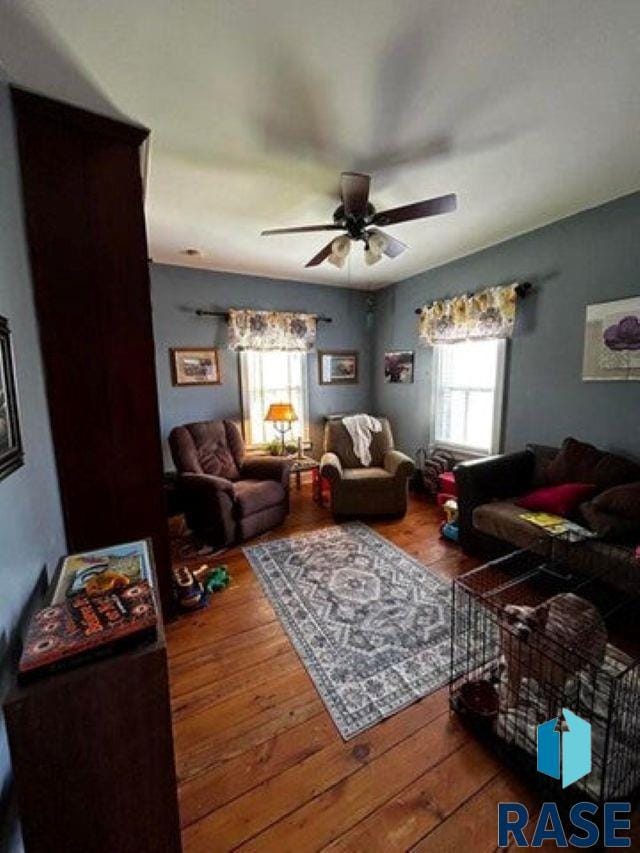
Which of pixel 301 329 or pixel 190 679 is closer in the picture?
pixel 190 679

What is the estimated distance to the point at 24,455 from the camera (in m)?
1.21

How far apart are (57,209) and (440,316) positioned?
3181 mm

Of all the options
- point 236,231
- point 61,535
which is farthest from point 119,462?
point 236,231

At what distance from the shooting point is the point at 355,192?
1.91 meters

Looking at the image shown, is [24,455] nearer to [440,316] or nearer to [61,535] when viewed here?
[61,535]

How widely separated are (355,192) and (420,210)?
1.16 feet

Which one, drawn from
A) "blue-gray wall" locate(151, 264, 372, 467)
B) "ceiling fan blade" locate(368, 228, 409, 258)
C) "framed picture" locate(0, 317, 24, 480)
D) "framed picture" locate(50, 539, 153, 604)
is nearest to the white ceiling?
"ceiling fan blade" locate(368, 228, 409, 258)

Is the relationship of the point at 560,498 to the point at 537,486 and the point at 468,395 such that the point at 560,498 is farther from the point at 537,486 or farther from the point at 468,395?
the point at 468,395

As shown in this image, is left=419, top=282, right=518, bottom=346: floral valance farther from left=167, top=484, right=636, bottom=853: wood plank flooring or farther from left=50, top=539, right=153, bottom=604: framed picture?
left=50, top=539, right=153, bottom=604: framed picture

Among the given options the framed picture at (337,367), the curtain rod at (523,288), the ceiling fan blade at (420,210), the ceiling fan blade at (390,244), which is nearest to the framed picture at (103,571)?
the ceiling fan blade at (420,210)

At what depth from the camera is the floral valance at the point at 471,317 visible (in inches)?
121

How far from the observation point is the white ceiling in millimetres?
1148

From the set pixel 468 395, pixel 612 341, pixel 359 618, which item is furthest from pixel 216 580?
pixel 612 341

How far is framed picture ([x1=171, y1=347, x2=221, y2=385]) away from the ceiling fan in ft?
5.87
